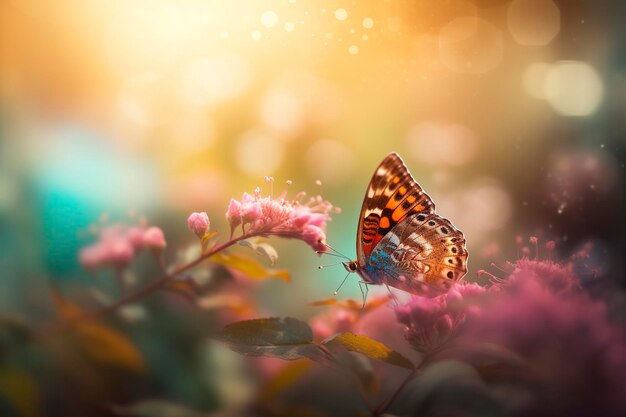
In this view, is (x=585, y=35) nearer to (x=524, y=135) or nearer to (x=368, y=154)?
(x=524, y=135)

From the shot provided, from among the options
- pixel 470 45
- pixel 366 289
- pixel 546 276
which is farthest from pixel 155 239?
pixel 470 45

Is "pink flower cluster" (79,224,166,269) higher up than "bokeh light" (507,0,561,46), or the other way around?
"bokeh light" (507,0,561,46)

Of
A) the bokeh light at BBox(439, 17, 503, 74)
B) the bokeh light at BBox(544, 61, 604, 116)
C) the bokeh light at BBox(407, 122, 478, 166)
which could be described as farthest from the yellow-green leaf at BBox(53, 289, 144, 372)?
the bokeh light at BBox(544, 61, 604, 116)

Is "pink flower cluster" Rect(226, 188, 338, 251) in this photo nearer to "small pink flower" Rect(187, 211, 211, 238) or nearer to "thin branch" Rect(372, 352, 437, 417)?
"small pink flower" Rect(187, 211, 211, 238)

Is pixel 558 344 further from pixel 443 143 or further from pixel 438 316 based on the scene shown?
pixel 443 143

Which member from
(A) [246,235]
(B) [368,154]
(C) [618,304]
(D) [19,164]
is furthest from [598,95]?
(D) [19,164]

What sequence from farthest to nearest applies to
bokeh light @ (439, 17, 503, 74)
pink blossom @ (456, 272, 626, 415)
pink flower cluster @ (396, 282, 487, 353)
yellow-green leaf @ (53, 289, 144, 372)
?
1. bokeh light @ (439, 17, 503, 74)
2. yellow-green leaf @ (53, 289, 144, 372)
3. pink flower cluster @ (396, 282, 487, 353)
4. pink blossom @ (456, 272, 626, 415)

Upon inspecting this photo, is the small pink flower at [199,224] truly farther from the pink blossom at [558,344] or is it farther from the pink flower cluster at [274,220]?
the pink blossom at [558,344]
